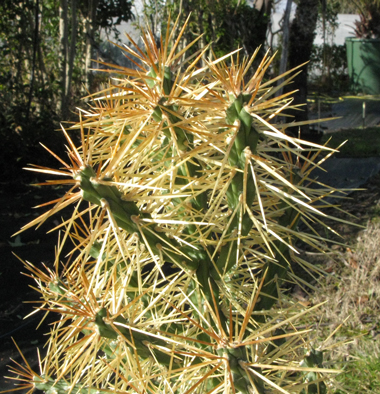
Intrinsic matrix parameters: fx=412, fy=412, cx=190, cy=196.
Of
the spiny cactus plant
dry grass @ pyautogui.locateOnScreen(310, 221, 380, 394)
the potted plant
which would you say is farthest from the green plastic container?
the spiny cactus plant

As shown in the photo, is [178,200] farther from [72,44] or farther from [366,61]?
[366,61]

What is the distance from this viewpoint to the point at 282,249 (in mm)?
1033

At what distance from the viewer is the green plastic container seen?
485 inches

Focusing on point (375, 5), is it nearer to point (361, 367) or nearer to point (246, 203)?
point (361, 367)

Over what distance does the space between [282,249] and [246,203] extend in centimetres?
29

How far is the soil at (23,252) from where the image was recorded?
9.10 ft

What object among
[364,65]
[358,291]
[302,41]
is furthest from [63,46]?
[364,65]

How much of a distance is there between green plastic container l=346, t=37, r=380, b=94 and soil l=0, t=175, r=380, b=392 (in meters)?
8.29

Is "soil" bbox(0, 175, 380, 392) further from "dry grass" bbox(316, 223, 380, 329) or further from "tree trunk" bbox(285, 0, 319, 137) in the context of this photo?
"tree trunk" bbox(285, 0, 319, 137)

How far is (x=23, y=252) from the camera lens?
3.87 metres

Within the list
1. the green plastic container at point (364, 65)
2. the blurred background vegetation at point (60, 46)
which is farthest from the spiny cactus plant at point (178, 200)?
the green plastic container at point (364, 65)

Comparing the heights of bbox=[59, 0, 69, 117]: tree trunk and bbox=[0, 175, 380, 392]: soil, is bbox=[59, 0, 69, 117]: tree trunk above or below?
above

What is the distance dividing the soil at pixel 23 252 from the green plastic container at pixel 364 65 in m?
8.29

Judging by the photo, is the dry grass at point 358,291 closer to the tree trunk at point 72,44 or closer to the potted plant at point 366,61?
the tree trunk at point 72,44
